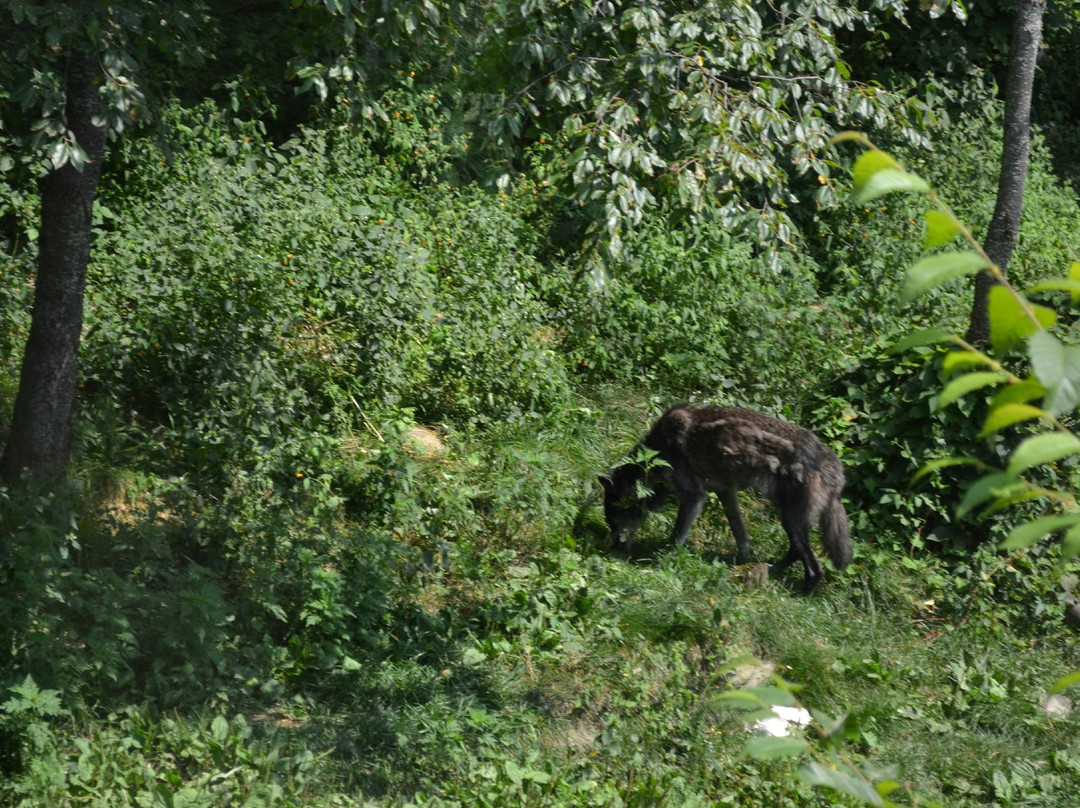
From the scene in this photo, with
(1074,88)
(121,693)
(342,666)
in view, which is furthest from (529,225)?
(1074,88)

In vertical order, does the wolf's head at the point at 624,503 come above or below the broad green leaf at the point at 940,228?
below

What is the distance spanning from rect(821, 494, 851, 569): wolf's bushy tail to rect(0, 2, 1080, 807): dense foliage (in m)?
0.32

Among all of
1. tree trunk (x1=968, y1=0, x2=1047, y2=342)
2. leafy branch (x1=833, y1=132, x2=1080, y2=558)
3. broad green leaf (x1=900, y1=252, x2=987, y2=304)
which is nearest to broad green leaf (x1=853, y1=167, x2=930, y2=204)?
leafy branch (x1=833, y1=132, x2=1080, y2=558)

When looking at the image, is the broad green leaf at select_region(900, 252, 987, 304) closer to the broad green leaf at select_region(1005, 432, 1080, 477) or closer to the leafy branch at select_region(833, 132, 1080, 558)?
the leafy branch at select_region(833, 132, 1080, 558)

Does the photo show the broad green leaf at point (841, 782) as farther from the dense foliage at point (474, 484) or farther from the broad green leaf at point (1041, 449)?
the dense foliage at point (474, 484)

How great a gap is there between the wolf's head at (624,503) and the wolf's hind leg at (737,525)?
2.18 ft

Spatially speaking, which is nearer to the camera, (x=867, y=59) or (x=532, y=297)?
(x=532, y=297)

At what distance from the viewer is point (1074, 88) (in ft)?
59.3

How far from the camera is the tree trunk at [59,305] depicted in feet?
22.2

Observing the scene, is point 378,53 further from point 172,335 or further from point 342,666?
point 342,666

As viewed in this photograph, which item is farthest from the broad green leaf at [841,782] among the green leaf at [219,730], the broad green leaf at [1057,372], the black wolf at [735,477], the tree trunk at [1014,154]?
the tree trunk at [1014,154]

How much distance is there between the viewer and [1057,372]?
1.54 meters

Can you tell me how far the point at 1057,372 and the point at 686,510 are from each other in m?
7.55

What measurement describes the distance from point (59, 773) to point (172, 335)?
12.6ft
